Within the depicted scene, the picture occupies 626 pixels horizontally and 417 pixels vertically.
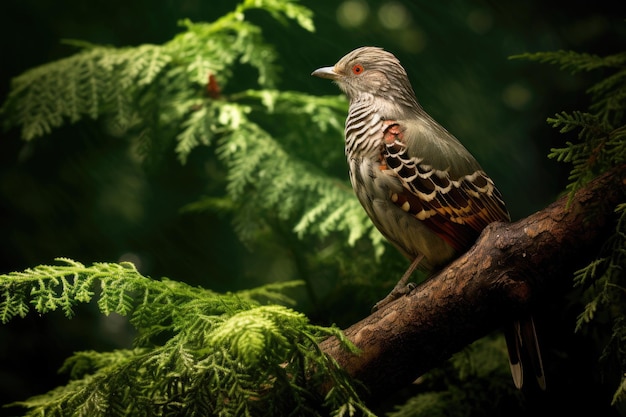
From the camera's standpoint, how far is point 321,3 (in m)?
3.44

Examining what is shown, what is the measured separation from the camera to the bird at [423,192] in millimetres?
1970

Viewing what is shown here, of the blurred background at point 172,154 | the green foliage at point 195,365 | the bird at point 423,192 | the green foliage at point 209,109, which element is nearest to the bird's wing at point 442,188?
the bird at point 423,192

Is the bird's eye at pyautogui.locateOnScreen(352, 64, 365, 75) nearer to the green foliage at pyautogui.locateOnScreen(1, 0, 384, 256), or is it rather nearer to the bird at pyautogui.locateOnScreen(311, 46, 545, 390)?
the bird at pyautogui.locateOnScreen(311, 46, 545, 390)

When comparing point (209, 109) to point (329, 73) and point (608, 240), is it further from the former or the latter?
point (608, 240)

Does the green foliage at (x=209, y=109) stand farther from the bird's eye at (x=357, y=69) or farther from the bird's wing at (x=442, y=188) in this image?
the bird's wing at (x=442, y=188)

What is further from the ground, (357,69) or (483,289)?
(357,69)

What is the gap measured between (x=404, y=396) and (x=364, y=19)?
2.02 meters

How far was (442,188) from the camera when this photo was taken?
1.98 m

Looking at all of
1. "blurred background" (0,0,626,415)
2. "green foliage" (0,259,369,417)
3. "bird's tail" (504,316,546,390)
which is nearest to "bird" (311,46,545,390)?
"bird's tail" (504,316,546,390)

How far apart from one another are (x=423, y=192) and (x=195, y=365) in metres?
0.91

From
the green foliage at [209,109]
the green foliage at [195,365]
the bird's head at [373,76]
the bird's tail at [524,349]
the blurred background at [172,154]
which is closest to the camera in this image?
the green foliage at [195,365]

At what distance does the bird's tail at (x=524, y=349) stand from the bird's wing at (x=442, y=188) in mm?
305

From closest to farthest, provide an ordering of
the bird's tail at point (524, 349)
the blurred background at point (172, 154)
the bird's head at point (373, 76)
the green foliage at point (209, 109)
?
1. the bird's tail at point (524, 349)
2. the bird's head at point (373, 76)
3. the green foliage at point (209, 109)
4. the blurred background at point (172, 154)

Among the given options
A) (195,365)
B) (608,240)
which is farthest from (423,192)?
(195,365)
